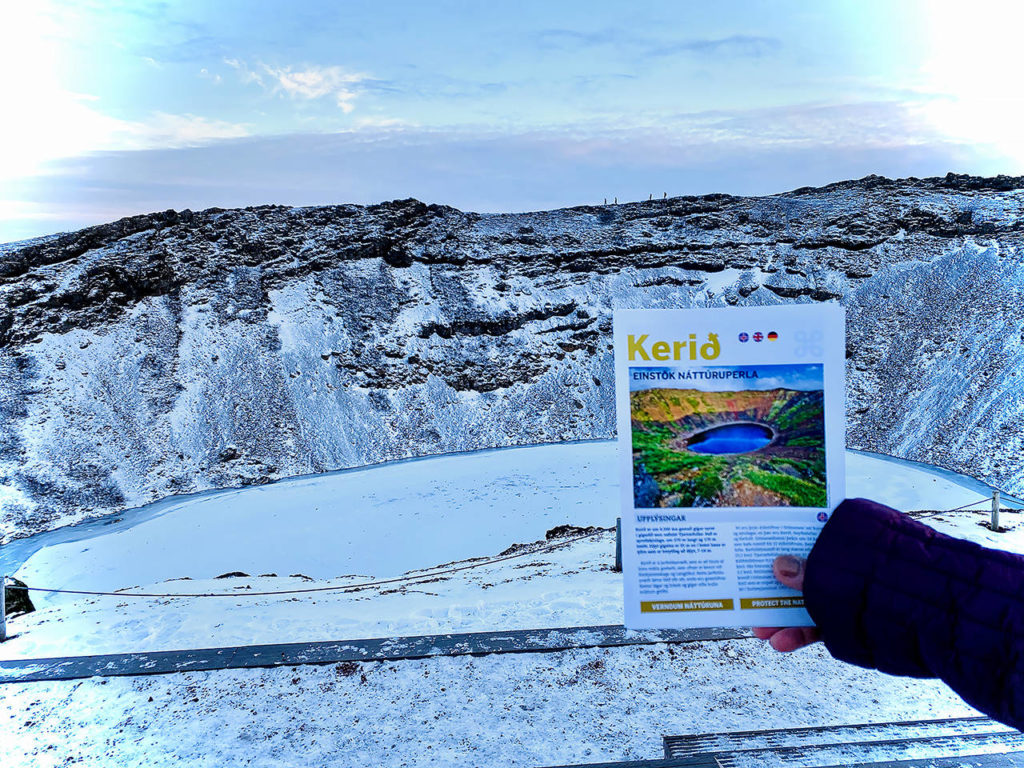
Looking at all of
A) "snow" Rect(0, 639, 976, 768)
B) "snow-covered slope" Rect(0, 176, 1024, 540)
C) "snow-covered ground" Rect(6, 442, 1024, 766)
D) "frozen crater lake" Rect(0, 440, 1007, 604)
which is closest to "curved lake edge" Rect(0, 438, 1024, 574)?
"frozen crater lake" Rect(0, 440, 1007, 604)

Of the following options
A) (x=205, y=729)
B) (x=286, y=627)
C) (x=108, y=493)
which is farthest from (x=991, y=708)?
(x=108, y=493)

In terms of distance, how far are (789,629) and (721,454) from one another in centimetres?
60

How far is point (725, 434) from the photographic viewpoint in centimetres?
224

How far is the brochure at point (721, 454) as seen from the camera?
2150 millimetres

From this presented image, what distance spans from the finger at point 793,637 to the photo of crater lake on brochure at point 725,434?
1.35 feet

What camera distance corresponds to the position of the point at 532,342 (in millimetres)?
27453

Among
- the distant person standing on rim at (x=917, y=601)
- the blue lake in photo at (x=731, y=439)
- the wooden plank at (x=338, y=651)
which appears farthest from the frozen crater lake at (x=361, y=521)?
the distant person standing on rim at (x=917, y=601)

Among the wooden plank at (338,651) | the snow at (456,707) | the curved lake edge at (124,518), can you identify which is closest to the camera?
the snow at (456,707)

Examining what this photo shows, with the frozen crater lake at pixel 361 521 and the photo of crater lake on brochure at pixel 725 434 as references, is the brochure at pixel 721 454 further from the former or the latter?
the frozen crater lake at pixel 361 521

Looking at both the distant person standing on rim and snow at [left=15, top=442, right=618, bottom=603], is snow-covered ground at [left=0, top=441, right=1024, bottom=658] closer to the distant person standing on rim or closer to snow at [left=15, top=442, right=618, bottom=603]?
snow at [left=15, top=442, right=618, bottom=603]

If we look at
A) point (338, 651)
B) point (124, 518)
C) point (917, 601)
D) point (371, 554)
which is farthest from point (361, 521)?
point (917, 601)

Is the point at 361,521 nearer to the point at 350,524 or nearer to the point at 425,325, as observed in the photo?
the point at 350,524

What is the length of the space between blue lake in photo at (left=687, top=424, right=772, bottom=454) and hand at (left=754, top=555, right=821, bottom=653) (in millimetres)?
365

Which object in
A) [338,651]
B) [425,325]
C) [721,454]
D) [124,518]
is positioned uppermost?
[721,454]
